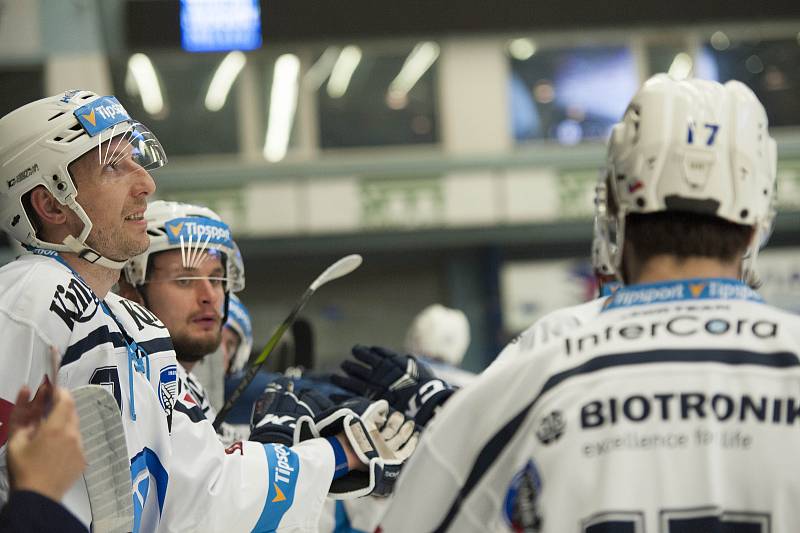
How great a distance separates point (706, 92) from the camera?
1837mm

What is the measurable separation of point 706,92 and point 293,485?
1466mm

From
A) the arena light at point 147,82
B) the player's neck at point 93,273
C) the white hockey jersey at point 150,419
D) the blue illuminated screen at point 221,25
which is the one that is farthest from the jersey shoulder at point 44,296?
the arena light at point 147,82

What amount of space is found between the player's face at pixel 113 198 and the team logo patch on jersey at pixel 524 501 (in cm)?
143

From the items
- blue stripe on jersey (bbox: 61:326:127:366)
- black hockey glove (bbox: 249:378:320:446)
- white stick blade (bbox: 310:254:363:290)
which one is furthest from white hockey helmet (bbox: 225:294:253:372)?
blue stripe on jersey (bbox: 61:326:127:366)

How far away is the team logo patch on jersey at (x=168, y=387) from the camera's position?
2.74 metres

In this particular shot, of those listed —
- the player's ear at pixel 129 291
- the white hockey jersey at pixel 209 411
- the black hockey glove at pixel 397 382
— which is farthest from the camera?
the player's ear at pixel 129 291

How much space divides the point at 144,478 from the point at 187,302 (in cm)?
127

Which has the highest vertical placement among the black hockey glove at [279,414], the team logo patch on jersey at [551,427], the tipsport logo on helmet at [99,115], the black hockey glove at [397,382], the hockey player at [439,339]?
the tipsport logo on helmet at [99,115]

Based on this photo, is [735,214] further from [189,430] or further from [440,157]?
[440,157]

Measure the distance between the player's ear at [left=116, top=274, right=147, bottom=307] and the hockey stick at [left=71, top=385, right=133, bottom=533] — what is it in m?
1.51

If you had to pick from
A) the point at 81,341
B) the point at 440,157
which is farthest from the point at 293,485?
the point at 440,157

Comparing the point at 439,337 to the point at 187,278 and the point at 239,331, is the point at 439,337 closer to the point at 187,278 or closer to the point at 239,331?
the point at 239,331

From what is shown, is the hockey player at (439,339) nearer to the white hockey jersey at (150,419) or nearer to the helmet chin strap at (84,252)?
the white hockey jersey at (150,419)

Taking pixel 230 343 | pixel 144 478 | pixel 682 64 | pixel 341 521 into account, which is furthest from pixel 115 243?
pixel 682 64
